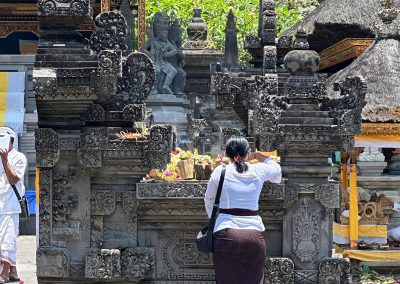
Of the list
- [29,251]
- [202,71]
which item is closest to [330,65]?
[202,71]

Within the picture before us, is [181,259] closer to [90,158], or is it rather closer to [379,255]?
[90,158]

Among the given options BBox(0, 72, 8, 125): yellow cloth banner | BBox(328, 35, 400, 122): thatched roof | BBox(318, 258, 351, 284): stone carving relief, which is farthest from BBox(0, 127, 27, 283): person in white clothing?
BBox(0, 72, 8, 125): yellow cloth banner

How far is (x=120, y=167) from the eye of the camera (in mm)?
9281

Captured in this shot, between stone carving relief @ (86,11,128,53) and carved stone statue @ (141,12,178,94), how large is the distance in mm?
11581

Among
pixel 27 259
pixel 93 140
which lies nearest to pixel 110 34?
pixel 93 140

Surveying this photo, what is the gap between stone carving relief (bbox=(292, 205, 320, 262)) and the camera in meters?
9.24

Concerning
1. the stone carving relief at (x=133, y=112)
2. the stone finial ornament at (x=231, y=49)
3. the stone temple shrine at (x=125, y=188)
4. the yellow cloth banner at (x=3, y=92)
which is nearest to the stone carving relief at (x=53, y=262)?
the stone temple shrine at (x=125, y=188)

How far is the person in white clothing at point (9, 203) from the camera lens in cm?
1100

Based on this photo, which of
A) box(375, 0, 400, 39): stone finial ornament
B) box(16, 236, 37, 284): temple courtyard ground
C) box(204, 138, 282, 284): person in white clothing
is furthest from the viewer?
box(375, 0, 400, 39): stone finial ornament

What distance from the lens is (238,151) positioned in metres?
8.45

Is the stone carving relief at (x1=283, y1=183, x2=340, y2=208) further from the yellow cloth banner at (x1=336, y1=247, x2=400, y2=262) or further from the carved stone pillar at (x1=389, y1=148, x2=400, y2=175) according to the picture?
the carved stone pillar at (x1=389, y1=148, x2=400, y2=175)

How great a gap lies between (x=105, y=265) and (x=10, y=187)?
90.2 inches

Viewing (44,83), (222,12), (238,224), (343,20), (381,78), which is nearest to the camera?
(238,224)

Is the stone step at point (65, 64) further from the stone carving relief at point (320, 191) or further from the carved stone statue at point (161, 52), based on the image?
the carved stone statue at point (161, 52)
